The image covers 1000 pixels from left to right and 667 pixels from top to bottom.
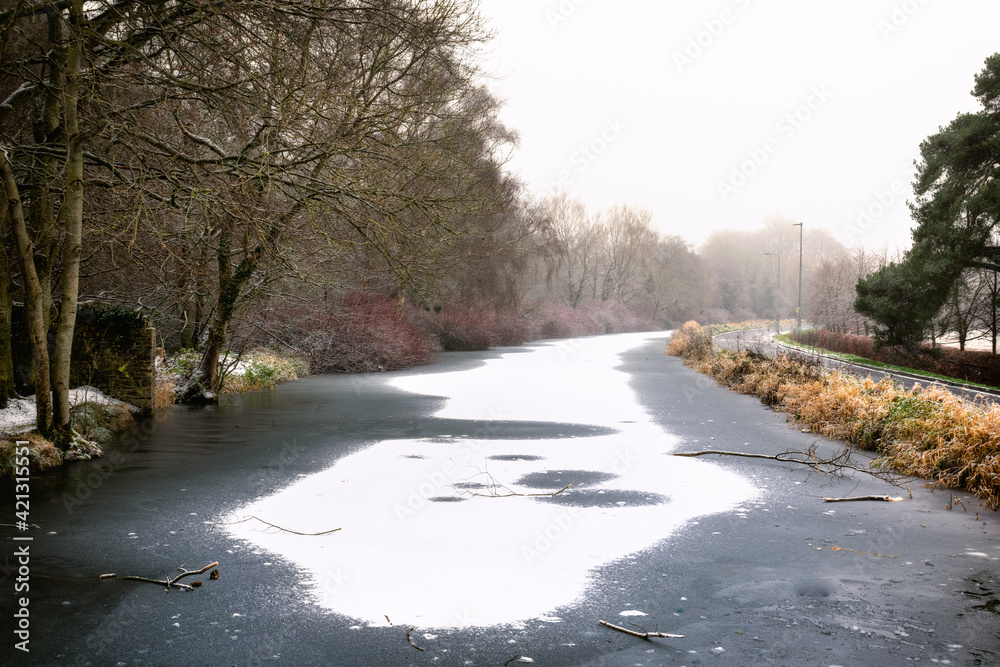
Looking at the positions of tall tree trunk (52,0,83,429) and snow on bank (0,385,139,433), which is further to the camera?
snow on bank (0,385,139,433)

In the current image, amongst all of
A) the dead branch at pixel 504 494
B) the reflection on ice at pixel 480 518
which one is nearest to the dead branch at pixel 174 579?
the reflection on ice at pixel 480 518

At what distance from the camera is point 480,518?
754 centimetres

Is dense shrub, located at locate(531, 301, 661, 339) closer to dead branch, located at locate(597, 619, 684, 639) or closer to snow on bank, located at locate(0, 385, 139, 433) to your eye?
snow on bank, located at locate(0, 385, 139, 433)

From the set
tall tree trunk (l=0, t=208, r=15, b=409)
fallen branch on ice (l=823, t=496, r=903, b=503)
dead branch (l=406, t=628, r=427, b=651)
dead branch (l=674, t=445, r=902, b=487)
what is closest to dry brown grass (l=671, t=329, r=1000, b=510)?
dead branch (l=674, t=445, r=902, b=487)

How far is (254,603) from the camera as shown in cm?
518

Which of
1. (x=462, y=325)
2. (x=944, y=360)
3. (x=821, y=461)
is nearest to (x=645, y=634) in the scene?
(x=821, y=461)

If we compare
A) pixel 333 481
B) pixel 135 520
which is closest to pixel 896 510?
pixel 333 481

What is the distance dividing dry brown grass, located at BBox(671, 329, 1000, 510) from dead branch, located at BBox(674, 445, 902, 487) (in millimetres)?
342

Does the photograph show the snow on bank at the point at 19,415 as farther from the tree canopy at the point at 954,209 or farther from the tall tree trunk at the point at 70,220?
the tree canopy at the point at 954,209

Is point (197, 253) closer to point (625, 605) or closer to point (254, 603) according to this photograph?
point (254, 603)

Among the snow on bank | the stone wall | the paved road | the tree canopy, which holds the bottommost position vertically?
the paved road

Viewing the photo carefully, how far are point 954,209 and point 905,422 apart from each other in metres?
21.2

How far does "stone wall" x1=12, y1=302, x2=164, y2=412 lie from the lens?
45.1 feet

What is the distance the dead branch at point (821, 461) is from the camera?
9766 millimetres
